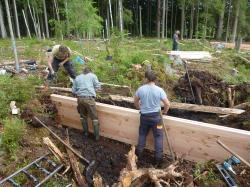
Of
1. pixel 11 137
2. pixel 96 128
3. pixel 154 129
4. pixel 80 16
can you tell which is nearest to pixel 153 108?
pixel 154 129

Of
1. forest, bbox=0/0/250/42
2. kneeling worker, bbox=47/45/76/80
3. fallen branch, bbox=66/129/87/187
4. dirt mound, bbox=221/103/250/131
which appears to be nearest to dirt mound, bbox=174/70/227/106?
dirt mound, bbox=221/103/250/131

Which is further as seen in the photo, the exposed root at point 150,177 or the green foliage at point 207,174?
the green foliage at point 207,174

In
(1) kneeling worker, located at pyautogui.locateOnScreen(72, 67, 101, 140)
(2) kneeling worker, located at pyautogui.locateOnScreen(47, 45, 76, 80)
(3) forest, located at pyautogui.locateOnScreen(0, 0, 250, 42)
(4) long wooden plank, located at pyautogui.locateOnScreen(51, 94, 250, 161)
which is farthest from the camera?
(3) forest, located at pyautogui.locateOnScreen(0, 0, 250, 42)

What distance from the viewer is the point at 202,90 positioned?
8.91 metres

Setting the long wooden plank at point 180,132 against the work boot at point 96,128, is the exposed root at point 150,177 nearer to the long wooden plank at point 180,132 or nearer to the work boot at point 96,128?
the long wooden plank at point 180,132

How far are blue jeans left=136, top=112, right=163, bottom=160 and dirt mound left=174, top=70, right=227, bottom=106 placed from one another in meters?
3.74

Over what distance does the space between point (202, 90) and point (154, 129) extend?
13.7 feet

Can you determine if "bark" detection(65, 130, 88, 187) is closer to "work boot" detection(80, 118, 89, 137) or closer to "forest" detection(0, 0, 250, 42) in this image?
"work boot" detection(80, 118, 89, 137)

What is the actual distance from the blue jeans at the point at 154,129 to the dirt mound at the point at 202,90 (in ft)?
12.3

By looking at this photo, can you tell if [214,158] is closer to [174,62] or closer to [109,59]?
[109,59]

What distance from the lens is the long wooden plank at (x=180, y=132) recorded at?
15.8ft

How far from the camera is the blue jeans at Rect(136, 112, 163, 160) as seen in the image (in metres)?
5.25

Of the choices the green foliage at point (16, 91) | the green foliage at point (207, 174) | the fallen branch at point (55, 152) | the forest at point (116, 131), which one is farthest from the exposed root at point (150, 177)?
the green foliage at point (16, 91)

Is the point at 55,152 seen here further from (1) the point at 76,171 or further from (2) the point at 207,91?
(2) the point at 207,91
